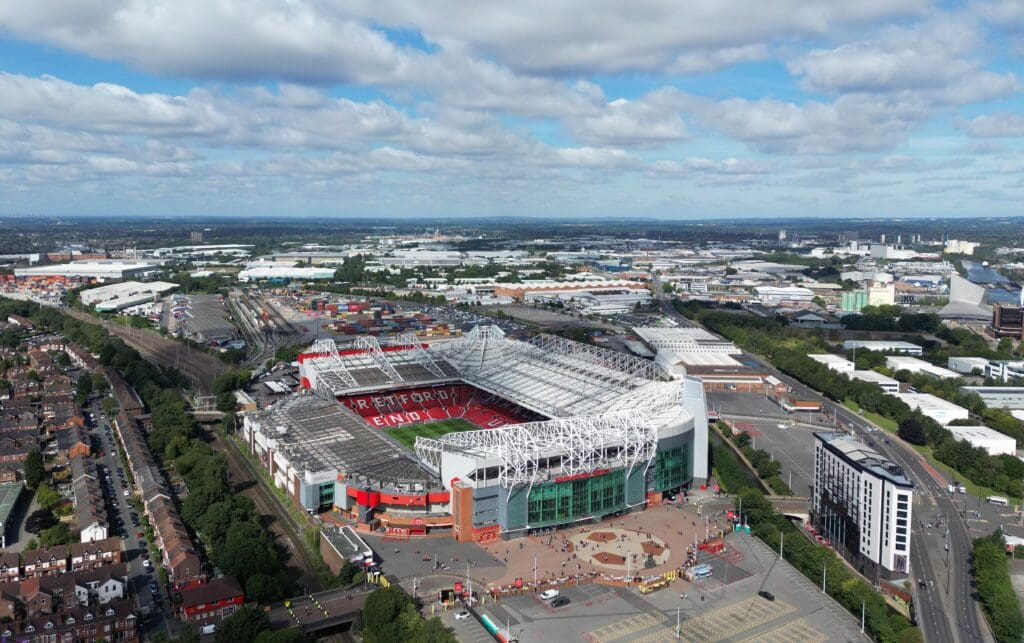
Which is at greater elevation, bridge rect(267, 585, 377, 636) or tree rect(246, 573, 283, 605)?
tree rect(246, 573, 283, 605)

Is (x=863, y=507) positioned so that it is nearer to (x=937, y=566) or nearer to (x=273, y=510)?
(x=937, y=566)

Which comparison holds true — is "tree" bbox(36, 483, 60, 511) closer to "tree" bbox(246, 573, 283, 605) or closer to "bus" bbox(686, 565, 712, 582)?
"tree" bbox(246, 573, 283, 605)

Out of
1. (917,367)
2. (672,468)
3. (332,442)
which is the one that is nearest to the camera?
(672,468)

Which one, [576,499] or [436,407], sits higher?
[576,499]

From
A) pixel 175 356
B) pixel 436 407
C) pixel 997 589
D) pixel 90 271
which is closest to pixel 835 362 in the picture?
pixel 436 407

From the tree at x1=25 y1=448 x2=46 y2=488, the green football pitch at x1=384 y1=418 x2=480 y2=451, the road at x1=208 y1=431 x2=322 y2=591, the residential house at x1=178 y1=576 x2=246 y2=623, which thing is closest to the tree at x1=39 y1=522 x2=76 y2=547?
the tree at x1=25 y1=448 x2=46 y2=488
